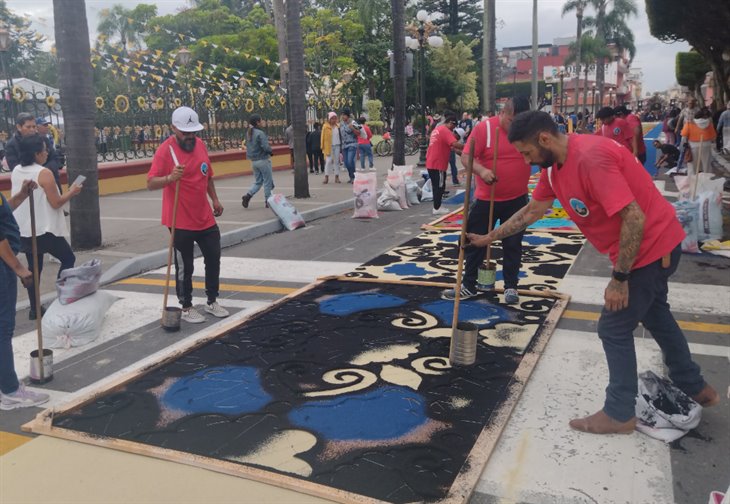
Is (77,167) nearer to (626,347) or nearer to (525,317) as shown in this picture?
(525,317)

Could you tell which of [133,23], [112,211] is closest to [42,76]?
[133,23]

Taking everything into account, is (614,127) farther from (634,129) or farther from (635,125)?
(635,125)

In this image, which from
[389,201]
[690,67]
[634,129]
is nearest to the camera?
[634,129]

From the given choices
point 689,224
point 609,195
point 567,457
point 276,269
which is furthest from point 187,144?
point 689,224

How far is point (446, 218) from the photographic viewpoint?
35.8 ft

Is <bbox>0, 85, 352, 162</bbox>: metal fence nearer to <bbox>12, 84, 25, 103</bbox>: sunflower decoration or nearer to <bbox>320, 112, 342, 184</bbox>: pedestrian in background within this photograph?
<bbox>12, 84, 25, 103</bbox>: sunflower decoration

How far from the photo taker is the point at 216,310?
597 centimetres

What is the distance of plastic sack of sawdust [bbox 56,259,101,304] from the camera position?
5.41m

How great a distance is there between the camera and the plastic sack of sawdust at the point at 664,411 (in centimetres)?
346

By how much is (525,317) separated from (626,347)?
6.88ft

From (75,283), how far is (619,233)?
4.35 meters

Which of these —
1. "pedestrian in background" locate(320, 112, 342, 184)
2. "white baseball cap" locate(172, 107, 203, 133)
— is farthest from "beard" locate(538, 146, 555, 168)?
"pedestrian in background" locate(320, 112, 342, 184)

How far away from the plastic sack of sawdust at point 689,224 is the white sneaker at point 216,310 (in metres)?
5.55

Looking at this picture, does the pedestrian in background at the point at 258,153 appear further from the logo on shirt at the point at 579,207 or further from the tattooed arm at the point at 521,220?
the logo on shirt at the point at 579,207
